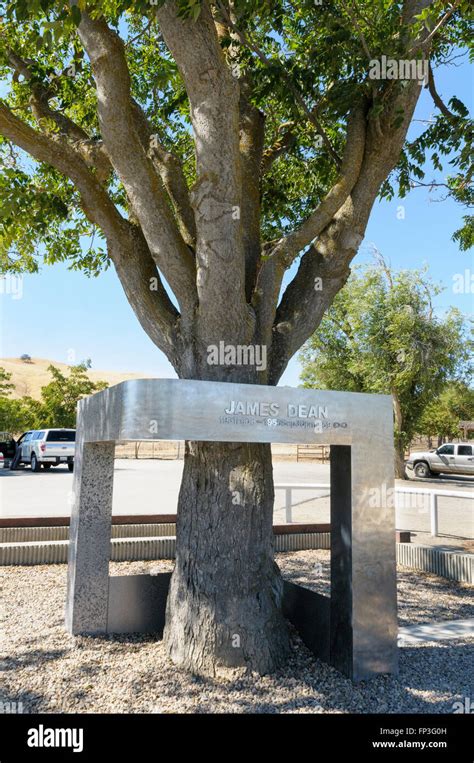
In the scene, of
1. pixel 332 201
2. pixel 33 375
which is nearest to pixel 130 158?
pixel 332 201

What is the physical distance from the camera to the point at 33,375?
A: 406 feet

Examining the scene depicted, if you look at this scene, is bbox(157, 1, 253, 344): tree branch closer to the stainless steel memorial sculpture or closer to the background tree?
the stainless steel memorial sculpture

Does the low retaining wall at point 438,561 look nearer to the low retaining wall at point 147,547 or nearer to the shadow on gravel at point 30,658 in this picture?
the low retaining wall at point 147,547

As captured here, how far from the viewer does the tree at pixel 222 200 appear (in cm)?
482

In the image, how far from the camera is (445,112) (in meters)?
7.30

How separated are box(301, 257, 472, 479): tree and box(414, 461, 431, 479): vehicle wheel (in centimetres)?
361

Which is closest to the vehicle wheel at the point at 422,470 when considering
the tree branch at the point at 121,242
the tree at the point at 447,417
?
the tree at the point at 447,417

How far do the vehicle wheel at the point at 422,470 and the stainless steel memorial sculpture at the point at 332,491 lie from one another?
23.6 meters

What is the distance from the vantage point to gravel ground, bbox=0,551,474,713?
4.05 m

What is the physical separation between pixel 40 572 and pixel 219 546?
3.89m

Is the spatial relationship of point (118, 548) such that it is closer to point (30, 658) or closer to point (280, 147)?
point (30, 658)
